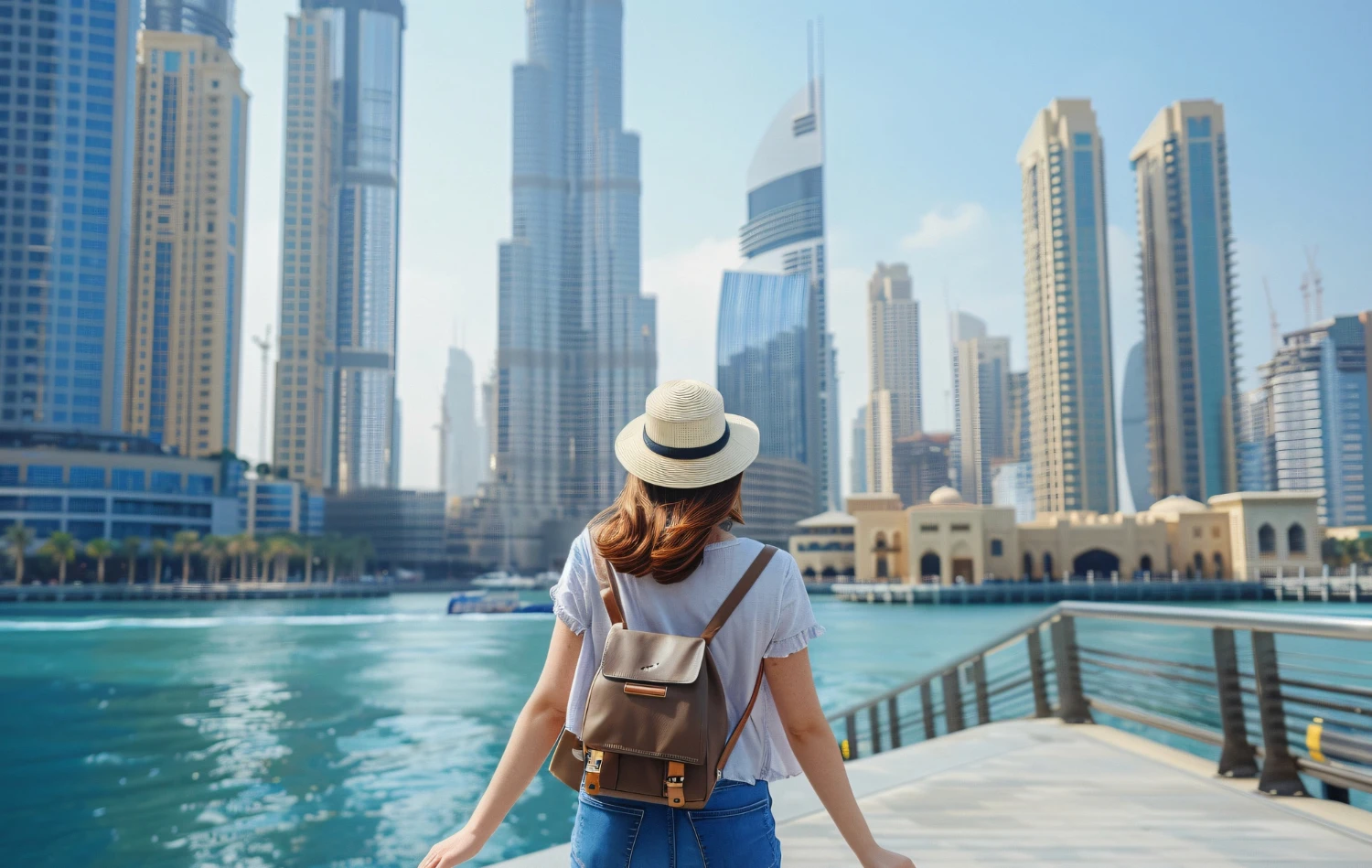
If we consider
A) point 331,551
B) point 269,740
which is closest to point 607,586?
point 269,740

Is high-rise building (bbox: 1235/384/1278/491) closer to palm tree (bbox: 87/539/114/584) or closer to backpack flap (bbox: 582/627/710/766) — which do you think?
palm tree (bbox: 87/539/114/584)

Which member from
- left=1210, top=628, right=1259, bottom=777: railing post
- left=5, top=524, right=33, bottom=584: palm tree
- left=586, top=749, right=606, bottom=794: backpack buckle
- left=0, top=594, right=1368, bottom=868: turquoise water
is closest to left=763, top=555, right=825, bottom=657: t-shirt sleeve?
left=586, top=749, right=606, bottom=794: backpack buckle

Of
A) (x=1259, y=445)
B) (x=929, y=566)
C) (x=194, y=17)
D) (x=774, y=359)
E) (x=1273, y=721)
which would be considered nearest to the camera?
(x=1273, y=721)

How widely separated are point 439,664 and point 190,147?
277ft

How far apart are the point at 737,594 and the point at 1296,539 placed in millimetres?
73489

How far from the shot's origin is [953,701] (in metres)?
6.43

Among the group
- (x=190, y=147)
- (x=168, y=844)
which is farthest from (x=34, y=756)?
(x=190, y=147)

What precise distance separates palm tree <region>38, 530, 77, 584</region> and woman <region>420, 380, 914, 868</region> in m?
69.7

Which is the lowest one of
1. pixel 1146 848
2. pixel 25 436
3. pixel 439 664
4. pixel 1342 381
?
pixel 439 664

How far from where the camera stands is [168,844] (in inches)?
289

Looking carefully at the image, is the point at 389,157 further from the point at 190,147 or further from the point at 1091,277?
the point at 1091,277

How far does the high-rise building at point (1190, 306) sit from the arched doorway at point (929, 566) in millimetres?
35883

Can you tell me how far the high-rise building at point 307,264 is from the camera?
346 feet

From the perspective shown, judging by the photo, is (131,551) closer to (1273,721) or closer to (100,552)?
(100,552)
